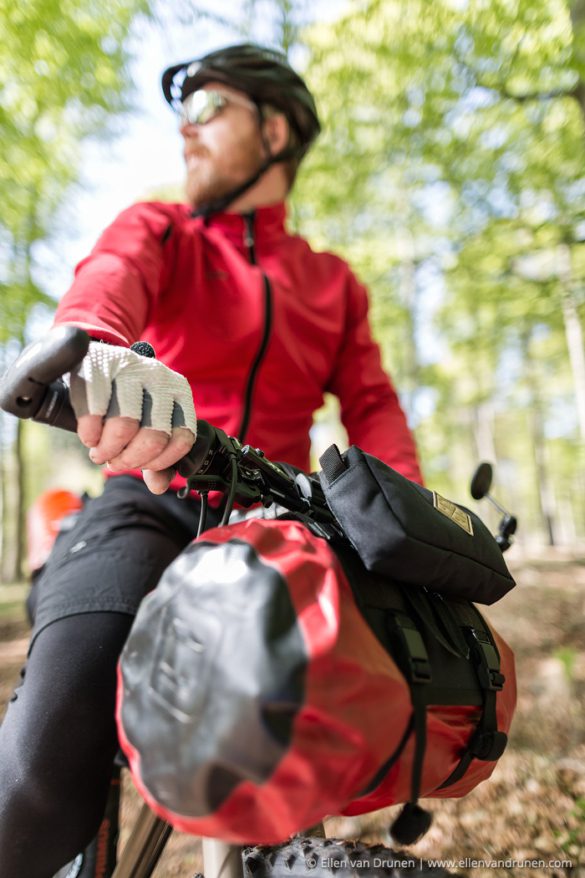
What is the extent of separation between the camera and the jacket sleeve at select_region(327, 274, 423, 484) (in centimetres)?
183

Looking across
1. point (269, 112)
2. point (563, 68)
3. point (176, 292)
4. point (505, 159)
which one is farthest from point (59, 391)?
point (505, 159)

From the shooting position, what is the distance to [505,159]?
486 centimetres

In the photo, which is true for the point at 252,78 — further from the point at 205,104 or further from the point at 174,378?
the point at 174,378

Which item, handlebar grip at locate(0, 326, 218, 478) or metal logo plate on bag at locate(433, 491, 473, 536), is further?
metal logo plate on bag at locate(433, 491, 473, 536)

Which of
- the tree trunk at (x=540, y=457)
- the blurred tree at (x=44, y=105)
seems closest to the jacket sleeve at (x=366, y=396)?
the blurred tree at (x=44, y=105)

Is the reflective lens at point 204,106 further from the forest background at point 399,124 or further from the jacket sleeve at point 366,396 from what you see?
the forest background at point 399,124

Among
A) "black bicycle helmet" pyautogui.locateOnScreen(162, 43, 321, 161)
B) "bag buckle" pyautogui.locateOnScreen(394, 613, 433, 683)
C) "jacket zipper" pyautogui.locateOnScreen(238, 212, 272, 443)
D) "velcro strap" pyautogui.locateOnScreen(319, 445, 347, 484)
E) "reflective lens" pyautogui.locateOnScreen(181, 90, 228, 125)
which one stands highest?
"black bicycle helmet" pyautogui.locateOnScreen(162, 43, 321, 161)

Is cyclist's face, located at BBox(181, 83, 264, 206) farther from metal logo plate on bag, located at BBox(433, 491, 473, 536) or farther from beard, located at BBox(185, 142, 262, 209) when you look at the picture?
metal logo plate on bag, located at BBox(433, 491, 473, 536)

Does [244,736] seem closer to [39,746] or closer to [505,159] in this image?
[39,746]

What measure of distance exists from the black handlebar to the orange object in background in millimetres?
1231

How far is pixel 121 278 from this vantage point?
1381 millimetres

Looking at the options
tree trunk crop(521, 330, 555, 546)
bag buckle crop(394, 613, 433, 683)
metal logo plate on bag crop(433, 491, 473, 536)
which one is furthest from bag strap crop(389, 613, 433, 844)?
tree trunk crop(521, 330, 555, 546)

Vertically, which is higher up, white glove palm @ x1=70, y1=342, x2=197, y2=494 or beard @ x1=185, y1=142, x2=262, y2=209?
beard @ x1=185, y1=142, x2=262, y2=209

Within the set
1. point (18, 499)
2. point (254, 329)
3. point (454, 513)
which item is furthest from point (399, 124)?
point (18, 499)
